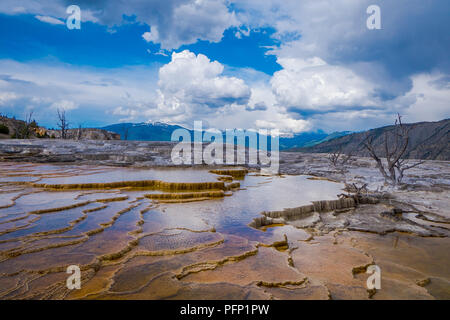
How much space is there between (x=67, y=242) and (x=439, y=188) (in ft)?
51.1

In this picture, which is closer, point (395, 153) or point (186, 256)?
point (186, 256)

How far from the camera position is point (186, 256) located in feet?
15.8

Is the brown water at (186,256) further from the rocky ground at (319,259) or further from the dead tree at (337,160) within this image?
the dead tree at (337,160)

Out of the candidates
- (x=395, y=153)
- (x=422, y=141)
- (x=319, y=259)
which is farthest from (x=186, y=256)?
(x=422, y=141)

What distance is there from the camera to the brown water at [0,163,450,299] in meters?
3.71

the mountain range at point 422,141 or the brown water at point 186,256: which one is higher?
the mountain range at point 422,141

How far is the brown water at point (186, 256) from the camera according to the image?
3705 mm

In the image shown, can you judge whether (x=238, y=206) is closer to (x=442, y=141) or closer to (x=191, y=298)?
(x=191, y=298)

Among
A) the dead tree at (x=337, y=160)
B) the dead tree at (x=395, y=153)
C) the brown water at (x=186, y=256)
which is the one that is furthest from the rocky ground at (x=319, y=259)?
the dead tree at (x=337, y=160)

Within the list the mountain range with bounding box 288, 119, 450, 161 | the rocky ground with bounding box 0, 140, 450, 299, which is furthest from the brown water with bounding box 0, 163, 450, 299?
the mountain range with bounding box 288, 119, 450, 161

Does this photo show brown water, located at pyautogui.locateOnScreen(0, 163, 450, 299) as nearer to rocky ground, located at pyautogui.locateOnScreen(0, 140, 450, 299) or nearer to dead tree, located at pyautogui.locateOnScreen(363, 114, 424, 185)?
rocky ground, located at pyautogui.locateOnScreen(0, 140, 450, 299)

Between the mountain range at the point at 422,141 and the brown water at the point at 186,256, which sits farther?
the mountain range at the point at 422,141

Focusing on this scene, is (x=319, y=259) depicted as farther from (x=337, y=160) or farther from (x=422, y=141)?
(x=422, y=141)

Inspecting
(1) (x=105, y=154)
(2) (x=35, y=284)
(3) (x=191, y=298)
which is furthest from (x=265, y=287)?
(1) (x=105, y=154)
